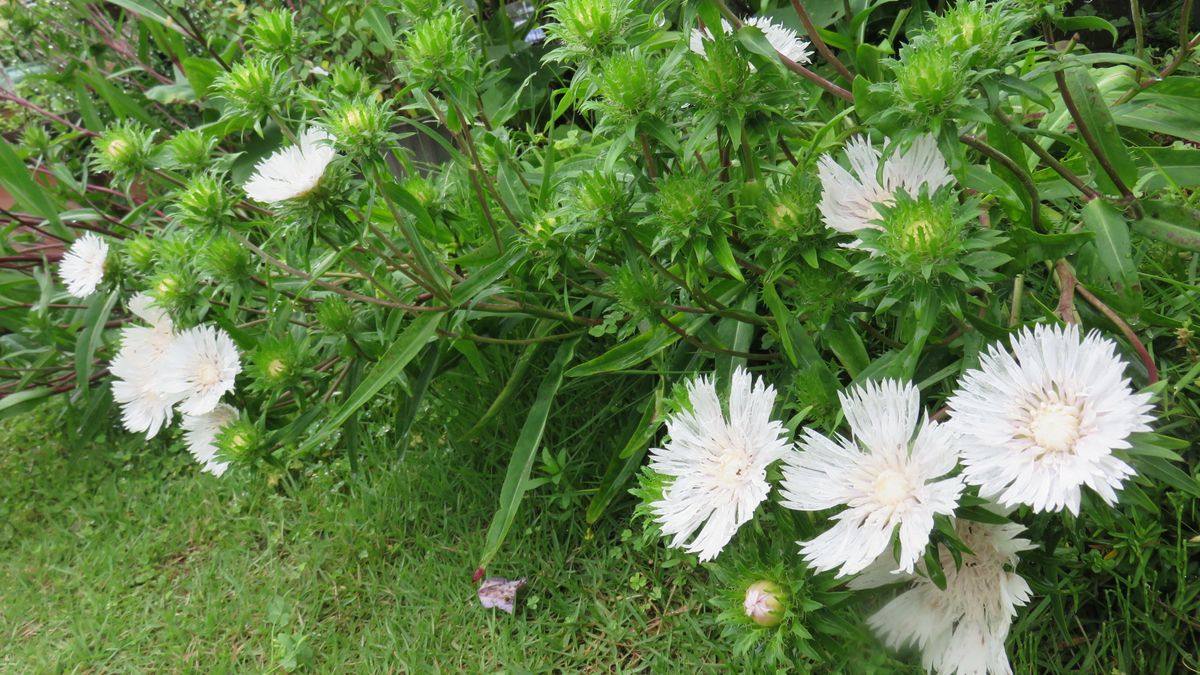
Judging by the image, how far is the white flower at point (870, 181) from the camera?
106cm

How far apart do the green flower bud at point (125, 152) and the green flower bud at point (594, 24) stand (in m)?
0.97

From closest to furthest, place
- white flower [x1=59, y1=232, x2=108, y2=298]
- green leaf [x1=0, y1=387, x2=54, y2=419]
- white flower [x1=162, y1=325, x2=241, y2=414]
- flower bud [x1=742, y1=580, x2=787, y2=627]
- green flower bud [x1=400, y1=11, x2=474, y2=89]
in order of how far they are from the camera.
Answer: flower bud [x1=742, y1=580, x2=787, y2=627] → green flower bud [x1=400, y1=11, x2=474, y2=89] → white flower [x1=162, y1=325, x2=241, y2=414] → white flower [x1=59, y1=232, x2=108, y2=298] → green leaf [x1=0, y1=387, x2=54, y2=419]

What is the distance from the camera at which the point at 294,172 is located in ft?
4.62

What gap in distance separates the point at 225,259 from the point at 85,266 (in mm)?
759

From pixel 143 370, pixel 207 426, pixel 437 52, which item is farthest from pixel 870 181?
pixel 143 370

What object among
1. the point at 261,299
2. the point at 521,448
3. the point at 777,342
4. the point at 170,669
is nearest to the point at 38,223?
the point at 261,299

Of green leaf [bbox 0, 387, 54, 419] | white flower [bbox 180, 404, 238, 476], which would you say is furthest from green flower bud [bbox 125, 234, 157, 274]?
green leaf [bbox 0, 387, 54, 419]

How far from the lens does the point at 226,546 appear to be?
2.05 m

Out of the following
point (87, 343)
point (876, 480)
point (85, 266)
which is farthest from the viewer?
point (87, 343)

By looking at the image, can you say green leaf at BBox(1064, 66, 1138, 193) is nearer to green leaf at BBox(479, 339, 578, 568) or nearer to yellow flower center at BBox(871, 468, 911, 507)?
yellow flower center at BBox(871, 468, 911, 507)

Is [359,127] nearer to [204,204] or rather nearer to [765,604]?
[204,204]

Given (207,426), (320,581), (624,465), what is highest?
(207,426)

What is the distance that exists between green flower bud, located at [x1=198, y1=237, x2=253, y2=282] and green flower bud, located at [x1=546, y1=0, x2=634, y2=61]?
65cm

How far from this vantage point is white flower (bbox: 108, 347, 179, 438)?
183 centimetres
